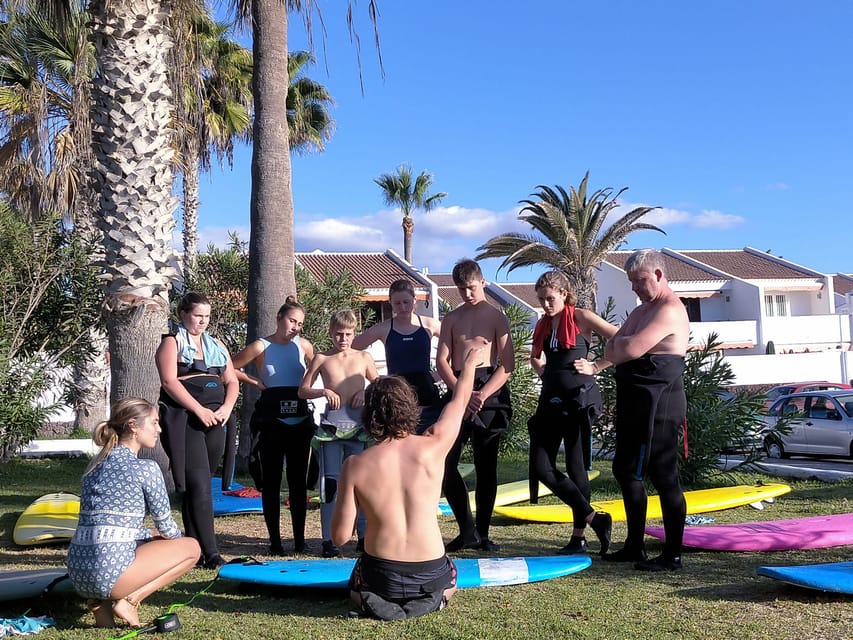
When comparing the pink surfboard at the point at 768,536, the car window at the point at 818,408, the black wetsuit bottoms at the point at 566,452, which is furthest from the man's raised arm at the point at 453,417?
the car window at the point at 818,408

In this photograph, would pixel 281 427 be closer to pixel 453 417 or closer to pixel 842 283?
pixel 453 417

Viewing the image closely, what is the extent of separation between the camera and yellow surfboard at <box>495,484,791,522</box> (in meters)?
7.36

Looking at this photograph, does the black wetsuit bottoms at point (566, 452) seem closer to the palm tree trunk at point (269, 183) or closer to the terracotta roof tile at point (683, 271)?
the palm tree trunk at point (269, 183)

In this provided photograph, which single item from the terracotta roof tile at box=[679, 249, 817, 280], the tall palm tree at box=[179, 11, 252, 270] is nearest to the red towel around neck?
the tall palm tree at box=[179, 11, 252, 270]

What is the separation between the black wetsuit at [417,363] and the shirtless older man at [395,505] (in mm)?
1934

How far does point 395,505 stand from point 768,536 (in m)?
3.21

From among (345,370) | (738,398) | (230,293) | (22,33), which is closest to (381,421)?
(345,370)

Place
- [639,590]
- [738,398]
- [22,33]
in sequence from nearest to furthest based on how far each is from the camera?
[639,590] < [738,398] < [22,33]

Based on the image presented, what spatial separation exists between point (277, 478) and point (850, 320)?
43.6 meters

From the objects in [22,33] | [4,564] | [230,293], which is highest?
[22,33]

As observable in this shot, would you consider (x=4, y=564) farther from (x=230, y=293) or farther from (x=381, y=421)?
(x=230, y=293)

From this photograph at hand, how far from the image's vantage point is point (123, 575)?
4.10m

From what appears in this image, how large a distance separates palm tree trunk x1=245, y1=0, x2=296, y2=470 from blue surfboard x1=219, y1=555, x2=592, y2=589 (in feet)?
22.1

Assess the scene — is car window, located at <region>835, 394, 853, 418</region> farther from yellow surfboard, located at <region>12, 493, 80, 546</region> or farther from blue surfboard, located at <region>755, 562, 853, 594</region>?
yellow surfboard, located at <region>12, 493, 80, 546</region>
